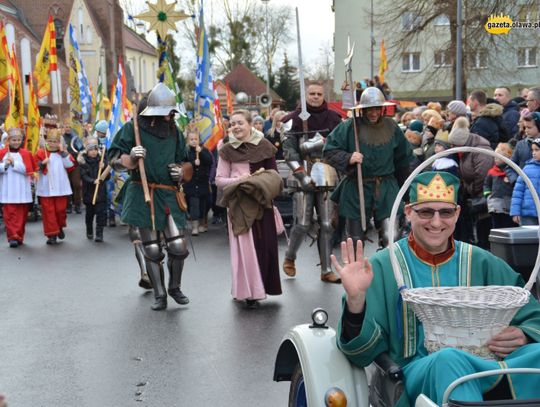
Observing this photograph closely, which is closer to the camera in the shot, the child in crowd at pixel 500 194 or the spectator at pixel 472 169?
the child in crowd at pixel 500 194

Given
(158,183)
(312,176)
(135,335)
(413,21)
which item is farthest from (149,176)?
(413,21)

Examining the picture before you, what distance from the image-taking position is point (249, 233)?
9.20 m

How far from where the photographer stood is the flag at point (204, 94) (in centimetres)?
1463

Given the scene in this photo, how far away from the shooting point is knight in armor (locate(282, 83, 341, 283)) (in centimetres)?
1031

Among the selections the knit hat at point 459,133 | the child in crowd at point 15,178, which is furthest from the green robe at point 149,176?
the child in crowd at point 15,178

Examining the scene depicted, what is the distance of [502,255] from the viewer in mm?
5027

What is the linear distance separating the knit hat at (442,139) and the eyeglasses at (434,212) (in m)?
7.37

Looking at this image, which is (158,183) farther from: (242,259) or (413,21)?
(413,21)

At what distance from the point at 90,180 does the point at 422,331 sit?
1264 cm

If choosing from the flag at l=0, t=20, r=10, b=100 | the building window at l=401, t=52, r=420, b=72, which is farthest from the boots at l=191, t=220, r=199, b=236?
the building window at l=401, t=52, r=420, b=72

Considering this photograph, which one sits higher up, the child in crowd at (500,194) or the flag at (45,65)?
the flag at (45,65)

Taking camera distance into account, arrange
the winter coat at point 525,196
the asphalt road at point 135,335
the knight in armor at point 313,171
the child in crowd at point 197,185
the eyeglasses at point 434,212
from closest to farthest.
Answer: the eyeglasses at point 434,212 < the asphalt road at point 135,335 < the winter coat at point 525,196 < the knight in armor at point 313,171 < the child in crowd at point 197,185

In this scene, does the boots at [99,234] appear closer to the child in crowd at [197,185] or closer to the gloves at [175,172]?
the child in crowd at [197,185]

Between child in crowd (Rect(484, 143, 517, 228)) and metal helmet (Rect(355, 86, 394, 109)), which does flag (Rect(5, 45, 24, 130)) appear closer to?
metal helmet (Rect(355, 86, 394, 109))
